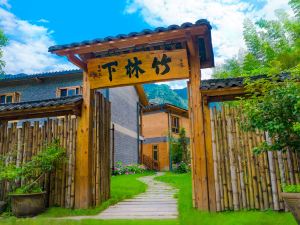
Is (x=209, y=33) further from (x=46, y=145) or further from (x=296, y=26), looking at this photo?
(x=296, y=26)

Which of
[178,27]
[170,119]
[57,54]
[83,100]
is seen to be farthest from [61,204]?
[170,119]

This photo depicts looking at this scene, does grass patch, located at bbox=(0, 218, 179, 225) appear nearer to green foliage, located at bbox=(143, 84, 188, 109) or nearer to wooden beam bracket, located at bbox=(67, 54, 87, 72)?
wooden beam bracket, located at bbox=(67, 54, 87, 72)

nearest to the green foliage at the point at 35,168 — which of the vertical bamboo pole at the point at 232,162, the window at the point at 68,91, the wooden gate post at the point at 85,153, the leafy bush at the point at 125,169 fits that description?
the wooden gate post at the point at 85,153

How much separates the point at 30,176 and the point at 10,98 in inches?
481

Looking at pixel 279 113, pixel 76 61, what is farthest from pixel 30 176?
pixel 279 113

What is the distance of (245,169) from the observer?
5449 mm

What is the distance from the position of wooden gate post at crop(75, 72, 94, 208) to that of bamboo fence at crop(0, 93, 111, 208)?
13 cm

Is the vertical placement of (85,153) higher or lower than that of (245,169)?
higher

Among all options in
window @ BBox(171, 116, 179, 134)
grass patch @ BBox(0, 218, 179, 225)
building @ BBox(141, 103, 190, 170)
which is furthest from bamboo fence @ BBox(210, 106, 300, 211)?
window @ BBox(171, 116, 179, 134)

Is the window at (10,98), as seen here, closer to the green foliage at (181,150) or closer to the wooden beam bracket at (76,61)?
the green foliage at (181,150)

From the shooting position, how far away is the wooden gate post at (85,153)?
6180 millimetres

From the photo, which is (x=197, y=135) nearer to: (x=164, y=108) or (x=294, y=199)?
(x=294, y=199)

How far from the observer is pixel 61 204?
Answer: 632 centimetres

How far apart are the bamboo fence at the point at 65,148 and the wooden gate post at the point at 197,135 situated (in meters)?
2.34
